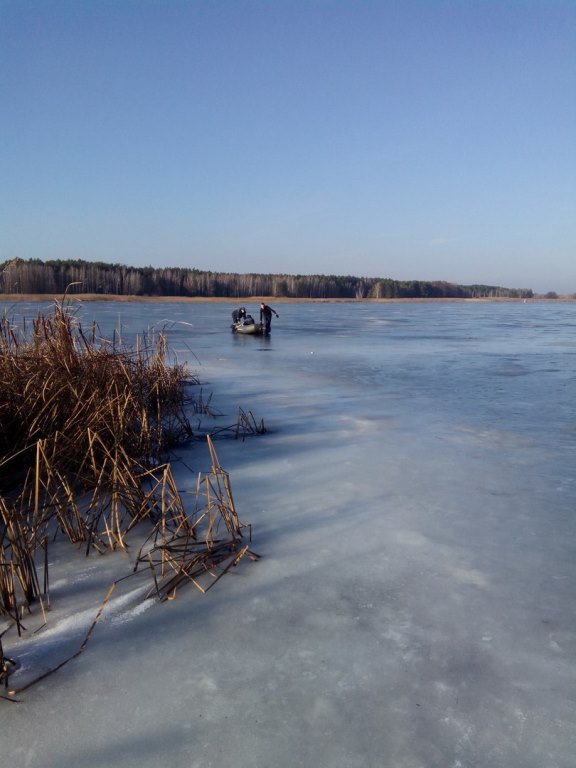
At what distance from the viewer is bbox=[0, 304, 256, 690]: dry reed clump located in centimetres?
266

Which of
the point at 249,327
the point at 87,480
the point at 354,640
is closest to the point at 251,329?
the point at 249,327

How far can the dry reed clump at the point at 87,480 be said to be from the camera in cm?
266

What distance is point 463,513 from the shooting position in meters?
3.61

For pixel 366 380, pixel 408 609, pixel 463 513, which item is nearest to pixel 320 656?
pixel 408 609

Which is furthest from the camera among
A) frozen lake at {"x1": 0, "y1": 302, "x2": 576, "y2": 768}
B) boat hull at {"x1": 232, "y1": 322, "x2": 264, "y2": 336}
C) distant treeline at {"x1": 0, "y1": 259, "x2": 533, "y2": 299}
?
distant treeline at {"x1": 0, "y1": 259, "x2": 533, "y2": 299}

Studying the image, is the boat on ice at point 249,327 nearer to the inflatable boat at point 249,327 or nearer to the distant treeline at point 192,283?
the inflatable boat at point 249,327

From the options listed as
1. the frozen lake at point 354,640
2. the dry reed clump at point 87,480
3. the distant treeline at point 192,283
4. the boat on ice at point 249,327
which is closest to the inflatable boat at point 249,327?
the boat on ice at point 249,327

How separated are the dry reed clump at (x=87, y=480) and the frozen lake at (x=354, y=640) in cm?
19

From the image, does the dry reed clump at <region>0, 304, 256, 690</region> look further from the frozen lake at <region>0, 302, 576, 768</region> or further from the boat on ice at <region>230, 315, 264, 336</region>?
the boat on ice at <region>230, 315, 264, 336</region>

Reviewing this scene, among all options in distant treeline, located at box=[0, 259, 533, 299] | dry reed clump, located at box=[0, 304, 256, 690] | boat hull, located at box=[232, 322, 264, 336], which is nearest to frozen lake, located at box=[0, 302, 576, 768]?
dry reed clump, located at box=[0, 304, 256, 690]

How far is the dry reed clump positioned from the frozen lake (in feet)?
0.62

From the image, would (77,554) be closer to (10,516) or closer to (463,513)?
(10,516)

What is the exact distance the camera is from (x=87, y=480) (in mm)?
3367

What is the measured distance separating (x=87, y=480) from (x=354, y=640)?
194 cm
